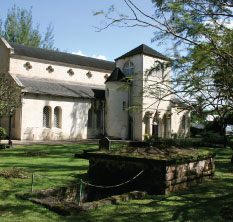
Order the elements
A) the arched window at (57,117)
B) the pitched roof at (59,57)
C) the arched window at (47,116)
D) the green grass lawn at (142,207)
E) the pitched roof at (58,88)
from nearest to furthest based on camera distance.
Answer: the green grass lawn at (142,207) < the pitched roof at (58,88) < the arched window at (47,116) < the arched window at (57,117) < the pitched roof at (59,57)

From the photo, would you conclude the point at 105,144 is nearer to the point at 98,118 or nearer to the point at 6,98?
the point at 6,98

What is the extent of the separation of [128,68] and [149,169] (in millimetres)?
27514

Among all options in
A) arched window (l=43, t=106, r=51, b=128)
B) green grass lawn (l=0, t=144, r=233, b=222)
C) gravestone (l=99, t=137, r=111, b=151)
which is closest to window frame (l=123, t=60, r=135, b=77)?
arched window (l=43, t=106, r=51, b=128)

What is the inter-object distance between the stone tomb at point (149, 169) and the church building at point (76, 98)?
18068 mm

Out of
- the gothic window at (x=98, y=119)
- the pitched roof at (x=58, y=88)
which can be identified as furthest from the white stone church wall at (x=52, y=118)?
the gothic window at (x=98, y=119)

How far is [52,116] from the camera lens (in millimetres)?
28938

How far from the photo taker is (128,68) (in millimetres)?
34406

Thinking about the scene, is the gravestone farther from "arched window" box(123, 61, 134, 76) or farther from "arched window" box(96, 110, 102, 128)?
"arched window" box(123, 61, 134, 76)

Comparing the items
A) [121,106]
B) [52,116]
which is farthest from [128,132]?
[52,116]

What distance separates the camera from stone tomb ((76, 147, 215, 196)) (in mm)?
7637

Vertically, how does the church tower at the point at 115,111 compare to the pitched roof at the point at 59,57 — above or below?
below

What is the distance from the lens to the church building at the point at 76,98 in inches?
1095

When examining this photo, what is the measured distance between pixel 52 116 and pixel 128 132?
9678 millimetres

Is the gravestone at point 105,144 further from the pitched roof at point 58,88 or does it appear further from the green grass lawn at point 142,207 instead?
the pitched roof at point 58,88
